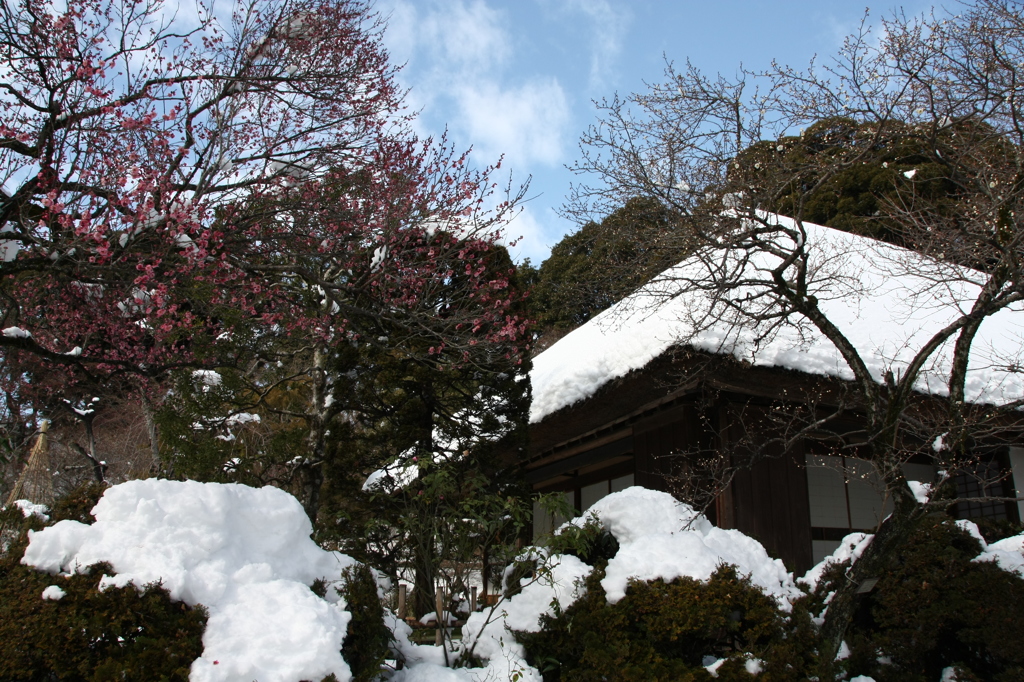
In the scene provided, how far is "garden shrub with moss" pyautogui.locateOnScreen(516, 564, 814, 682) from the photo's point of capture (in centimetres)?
356

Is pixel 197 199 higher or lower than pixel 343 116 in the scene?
lower

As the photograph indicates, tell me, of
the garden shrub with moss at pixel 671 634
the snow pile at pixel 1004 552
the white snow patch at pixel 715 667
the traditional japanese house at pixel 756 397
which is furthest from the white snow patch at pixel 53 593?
the snow pile at pixel 1004 552

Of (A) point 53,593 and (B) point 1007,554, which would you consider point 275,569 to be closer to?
(A) point 53,593

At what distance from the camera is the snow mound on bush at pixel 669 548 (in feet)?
12.6

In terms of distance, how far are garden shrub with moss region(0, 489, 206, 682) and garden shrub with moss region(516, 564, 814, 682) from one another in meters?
1.74

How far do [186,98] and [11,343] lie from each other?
219cm

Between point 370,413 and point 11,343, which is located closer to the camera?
point 11,343

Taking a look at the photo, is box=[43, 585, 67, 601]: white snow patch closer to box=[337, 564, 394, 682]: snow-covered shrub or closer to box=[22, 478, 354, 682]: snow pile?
box=[22, 478, 354, 682]: snow pile

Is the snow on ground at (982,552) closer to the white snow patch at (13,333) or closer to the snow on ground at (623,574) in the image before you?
the snow on ground at (623,574)

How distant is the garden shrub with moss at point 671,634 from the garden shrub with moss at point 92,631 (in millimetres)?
1743

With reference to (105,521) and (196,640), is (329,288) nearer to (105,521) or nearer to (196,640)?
(105,521)

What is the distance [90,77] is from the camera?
466 centimetres

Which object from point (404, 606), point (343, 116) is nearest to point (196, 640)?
point (343, 116)

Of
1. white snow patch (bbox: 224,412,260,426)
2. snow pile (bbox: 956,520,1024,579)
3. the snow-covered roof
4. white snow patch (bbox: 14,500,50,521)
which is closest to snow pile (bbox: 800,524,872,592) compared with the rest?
snow pile (bbox: 956,520,1024,579)
